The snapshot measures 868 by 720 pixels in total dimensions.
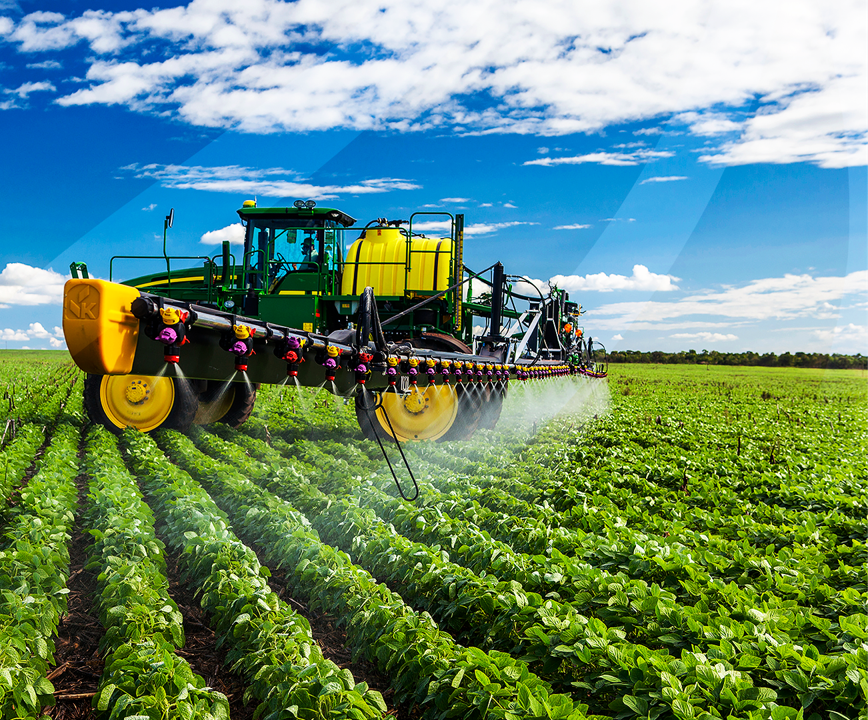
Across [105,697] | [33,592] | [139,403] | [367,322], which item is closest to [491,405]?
[367,322]

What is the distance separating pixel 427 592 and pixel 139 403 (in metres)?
6.94

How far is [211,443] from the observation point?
8.55 meters

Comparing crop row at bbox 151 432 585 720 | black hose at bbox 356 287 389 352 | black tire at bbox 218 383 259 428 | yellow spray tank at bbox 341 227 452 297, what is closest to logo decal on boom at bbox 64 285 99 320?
crop row at bbox 151 432 585 720

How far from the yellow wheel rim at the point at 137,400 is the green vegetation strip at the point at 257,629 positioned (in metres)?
4.16

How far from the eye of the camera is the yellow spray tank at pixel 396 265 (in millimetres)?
9258

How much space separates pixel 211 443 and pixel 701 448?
7.41 m

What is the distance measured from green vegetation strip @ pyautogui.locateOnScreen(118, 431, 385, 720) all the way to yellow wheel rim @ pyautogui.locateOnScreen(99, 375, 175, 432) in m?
4.16

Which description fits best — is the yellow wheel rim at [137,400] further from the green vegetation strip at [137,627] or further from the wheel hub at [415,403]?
the green vegetation strip at [137,627]

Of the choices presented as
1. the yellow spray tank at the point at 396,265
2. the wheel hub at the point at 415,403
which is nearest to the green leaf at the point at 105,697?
the wheel hub at the point at 415,403

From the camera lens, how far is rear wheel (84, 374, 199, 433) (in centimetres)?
919

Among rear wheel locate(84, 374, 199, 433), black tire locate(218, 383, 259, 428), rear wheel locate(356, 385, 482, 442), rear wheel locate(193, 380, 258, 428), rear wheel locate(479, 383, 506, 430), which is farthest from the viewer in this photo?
black tire locate(218, 383, 259, 428)

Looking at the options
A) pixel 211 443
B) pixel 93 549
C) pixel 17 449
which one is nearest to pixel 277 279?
pixel 211 443

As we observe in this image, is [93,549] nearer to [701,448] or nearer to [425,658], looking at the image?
[425,658]

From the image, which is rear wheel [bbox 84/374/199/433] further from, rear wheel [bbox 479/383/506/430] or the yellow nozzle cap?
the yellow nozzle cap
